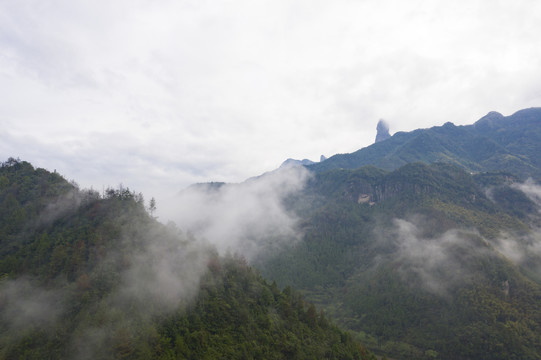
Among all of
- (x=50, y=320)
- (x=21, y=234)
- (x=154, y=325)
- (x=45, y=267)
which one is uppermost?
(x=21, y=234)

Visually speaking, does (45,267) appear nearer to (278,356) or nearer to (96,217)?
(96,217)

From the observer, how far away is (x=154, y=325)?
10262 centimetres

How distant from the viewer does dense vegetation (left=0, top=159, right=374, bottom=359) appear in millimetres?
94250

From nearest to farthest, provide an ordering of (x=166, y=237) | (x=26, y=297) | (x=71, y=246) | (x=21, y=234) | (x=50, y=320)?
(x=50, y=320)
(x=26, y=297)
(x=71, y=246)
(x=21, y=234)
(x=166, y=237)

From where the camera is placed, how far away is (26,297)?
107000 millimetres

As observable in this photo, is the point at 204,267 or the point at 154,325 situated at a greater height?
the point at 204,267

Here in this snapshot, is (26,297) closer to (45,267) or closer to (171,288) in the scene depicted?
(45,267)

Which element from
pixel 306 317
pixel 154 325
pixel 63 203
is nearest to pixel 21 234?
pixel 63 203

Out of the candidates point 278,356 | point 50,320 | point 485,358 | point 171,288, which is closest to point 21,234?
point 50,320

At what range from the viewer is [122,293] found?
111 meters

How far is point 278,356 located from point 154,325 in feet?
185

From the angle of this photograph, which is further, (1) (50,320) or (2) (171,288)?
(2) (171,288)

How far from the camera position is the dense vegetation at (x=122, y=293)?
94250 mm

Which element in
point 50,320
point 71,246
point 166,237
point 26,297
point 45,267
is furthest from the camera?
point 166,237
